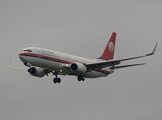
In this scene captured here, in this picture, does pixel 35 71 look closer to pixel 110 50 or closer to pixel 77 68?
pixel 77 68

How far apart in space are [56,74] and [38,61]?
25.5 feet

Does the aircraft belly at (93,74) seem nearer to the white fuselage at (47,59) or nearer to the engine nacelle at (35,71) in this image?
the white fuselage at (47,59)

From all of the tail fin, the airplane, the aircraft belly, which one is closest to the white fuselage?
the airplane

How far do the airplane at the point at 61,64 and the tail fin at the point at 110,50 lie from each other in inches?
161

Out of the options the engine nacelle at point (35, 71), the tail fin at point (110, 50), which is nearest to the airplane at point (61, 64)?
the engine nacelle at point (35, 71)

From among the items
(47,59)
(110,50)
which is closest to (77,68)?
(47,59)

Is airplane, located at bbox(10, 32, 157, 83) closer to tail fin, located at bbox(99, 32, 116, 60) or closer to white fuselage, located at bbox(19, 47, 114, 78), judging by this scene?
white fuselage, located at bbox(19, 47, 114, 78)

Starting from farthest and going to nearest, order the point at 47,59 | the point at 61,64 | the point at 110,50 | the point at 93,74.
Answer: the point at 110,50 → the point at 93,74 → the point at 61,64 → the point at 47,59

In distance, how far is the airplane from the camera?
87.9 m

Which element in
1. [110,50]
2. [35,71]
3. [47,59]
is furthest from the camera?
[110,50]

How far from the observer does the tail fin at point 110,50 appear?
105 metres

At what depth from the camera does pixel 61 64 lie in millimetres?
90312

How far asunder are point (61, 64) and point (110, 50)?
751 inches

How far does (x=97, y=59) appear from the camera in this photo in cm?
10269
